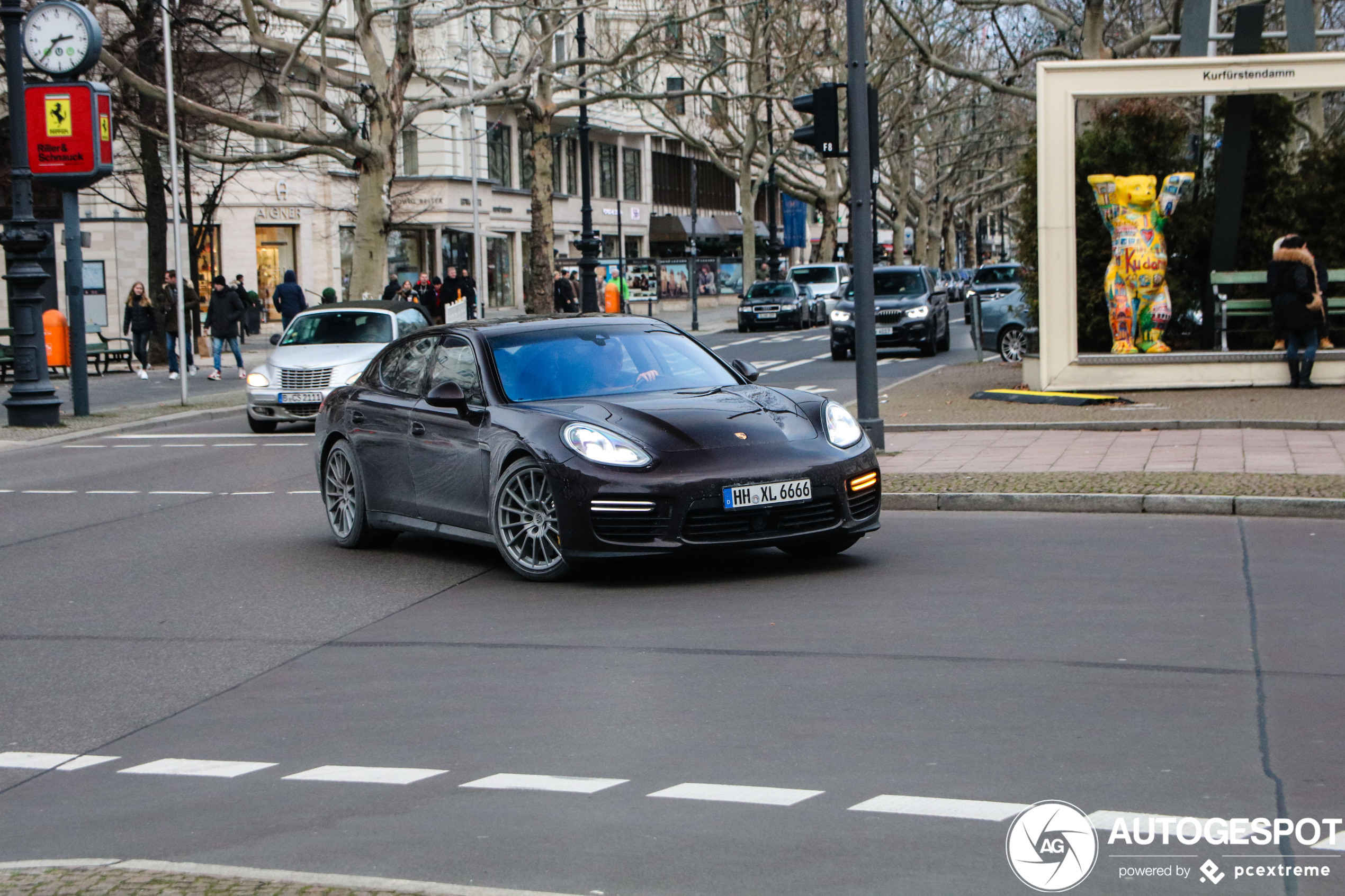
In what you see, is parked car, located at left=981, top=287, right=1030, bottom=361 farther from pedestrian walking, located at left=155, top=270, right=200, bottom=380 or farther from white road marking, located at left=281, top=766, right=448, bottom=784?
white road marking, located at left=281, top=766, right=448, bottom=784

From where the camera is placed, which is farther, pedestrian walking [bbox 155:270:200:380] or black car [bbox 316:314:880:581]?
pedestrian walking [bbox 155:270:200:380]

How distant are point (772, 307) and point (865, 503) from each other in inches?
1655

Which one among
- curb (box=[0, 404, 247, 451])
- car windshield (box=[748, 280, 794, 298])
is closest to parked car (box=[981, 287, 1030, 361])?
curb (box=[0, 404, 247, 451])

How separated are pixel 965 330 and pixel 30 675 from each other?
4083 centimetres

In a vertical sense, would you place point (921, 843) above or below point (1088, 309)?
below

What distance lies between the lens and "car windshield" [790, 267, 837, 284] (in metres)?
57.1

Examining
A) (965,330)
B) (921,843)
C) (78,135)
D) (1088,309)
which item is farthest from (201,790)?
(965,330)

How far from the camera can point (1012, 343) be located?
27969 mm

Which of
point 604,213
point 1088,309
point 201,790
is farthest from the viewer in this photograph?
point 604,213

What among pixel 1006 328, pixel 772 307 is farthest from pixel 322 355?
pixel 772 307

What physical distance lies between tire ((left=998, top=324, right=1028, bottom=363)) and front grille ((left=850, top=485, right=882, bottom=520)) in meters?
19.0

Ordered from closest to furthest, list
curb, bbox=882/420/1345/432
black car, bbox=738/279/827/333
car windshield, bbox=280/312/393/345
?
curb, bbox=882/420/1345/432
car windshield, bbox=280/312/393/345
black car, bbox=738/279/827/333

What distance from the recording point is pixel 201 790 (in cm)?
541

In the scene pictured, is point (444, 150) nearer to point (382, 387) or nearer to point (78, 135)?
Answer: point (78, 135)
